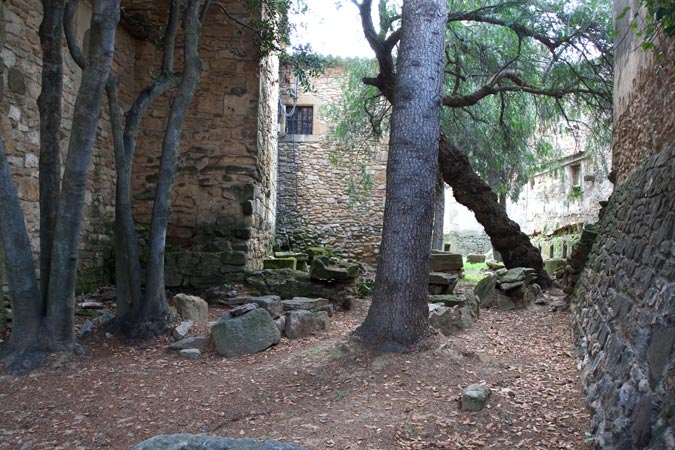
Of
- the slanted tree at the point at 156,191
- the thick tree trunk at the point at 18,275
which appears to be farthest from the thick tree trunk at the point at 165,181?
the thick tree trunk at the point at 18,275

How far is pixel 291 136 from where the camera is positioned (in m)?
12.9

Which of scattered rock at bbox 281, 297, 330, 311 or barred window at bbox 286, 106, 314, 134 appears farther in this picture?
barred window at bbox 286, 106, 314, 134

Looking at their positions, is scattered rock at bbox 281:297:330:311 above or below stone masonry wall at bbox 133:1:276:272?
below

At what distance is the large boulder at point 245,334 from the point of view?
4.82 m

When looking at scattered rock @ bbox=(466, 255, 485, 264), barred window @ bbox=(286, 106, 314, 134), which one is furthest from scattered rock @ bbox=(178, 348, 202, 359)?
scattered rock @ bbox=(466, 255, 485, 264)

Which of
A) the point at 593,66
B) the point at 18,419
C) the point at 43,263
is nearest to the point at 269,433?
the point at 18,419

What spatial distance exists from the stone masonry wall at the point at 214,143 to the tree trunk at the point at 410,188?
3.88 metres

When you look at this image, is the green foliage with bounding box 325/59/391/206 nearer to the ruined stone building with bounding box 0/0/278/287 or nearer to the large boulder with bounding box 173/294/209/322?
the ruined stone building with bounding box 0/0/278/287

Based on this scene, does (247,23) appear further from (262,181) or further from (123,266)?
(123,266)

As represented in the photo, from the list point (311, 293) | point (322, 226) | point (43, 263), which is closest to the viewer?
point (43, 263)

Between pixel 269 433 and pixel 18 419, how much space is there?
5.64 feet

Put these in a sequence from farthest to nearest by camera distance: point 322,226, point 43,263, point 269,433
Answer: point 322,226 < point 43,263 < point 269,433

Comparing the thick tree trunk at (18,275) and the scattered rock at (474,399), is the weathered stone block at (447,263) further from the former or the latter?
the thick tree trunk at (18,275)

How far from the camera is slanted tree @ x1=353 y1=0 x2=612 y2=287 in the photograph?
24.4ft
